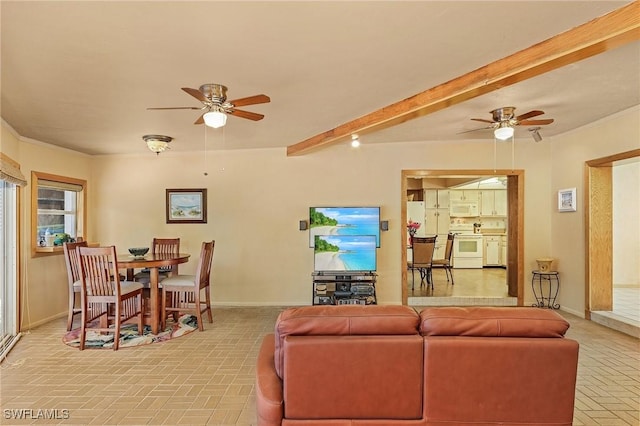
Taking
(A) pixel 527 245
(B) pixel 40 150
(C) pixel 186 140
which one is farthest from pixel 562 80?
(B) pixel 40 150

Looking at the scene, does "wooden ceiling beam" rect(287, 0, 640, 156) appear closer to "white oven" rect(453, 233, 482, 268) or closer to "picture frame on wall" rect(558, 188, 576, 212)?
"picture frame on wall" rect(558, 188, 576, 212)

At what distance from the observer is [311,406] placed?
1.75m

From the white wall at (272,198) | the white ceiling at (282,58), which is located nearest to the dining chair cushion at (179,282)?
the white wall at (272,198)

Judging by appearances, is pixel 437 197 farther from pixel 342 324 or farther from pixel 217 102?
pixel 342 324

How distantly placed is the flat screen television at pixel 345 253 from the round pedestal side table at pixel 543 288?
7.99 ft

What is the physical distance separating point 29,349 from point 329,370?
3.64 metres

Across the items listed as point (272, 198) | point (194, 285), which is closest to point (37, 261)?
point (194, 285)

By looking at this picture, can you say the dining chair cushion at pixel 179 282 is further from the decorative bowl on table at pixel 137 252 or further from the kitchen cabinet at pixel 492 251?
the kitchen cabinet at pixel 492 251

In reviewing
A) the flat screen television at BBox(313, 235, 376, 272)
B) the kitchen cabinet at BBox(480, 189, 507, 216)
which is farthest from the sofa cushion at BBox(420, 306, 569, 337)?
the kitchen cabinet at BBox(480, 189, 507, 216)

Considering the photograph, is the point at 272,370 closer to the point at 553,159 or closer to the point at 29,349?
the point at 29,349

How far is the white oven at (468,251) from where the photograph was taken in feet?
30.3

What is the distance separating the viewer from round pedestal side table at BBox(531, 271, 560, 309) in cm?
525

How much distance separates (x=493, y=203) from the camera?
9562mm

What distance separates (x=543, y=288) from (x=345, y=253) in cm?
302
